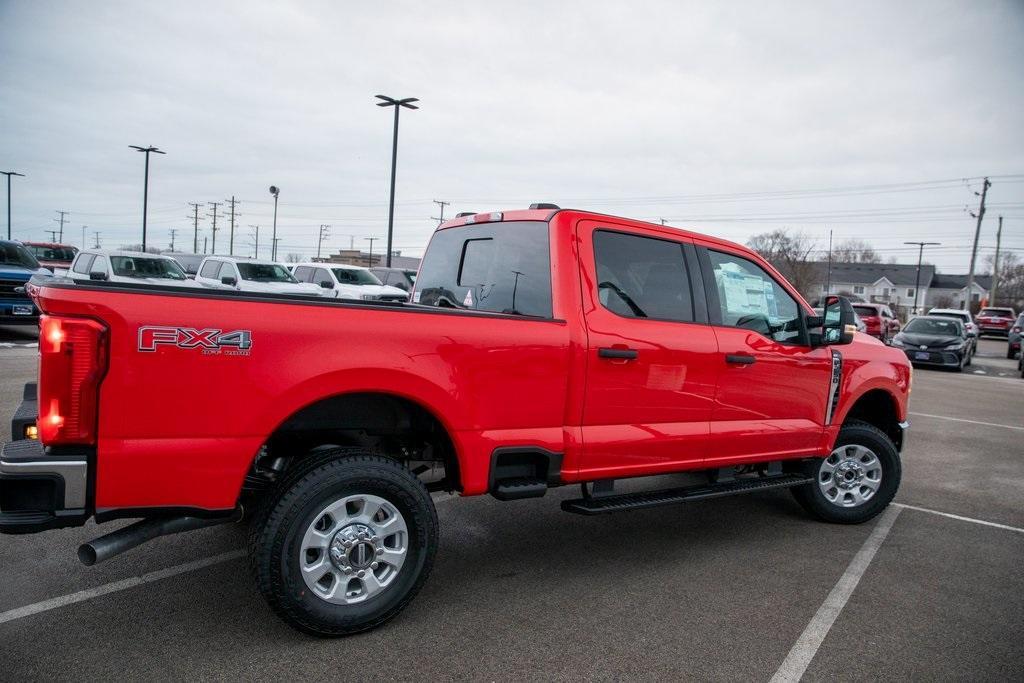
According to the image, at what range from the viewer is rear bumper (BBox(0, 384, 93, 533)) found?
8.92 ft

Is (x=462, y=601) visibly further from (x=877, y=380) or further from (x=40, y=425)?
(x=877, y=380)

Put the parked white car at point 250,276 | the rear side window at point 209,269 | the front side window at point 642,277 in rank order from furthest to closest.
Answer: the rear side window at point 209,269 < the parked white car at point 250,276 < the front side window at point 642,277

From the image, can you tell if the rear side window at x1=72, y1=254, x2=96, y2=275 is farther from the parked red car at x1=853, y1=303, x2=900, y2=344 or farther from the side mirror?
the parked red car at x1=853, y1=303, x2=900, y2=344

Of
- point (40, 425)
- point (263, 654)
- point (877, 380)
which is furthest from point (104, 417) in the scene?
point (877, 380)

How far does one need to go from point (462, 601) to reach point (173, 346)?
74.5 inches

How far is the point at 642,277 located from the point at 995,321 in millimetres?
42639

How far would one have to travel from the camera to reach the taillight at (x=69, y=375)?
2707 millimetres

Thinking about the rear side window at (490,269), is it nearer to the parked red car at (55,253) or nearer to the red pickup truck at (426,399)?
the red pickup truck at (426,399)

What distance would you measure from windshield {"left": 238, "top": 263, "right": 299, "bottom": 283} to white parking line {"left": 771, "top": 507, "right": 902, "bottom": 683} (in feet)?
59.6

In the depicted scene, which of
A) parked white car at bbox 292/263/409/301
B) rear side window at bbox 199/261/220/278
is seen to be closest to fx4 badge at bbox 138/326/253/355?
parked white car at bbox 292/263/409/301

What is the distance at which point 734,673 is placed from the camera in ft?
10.3

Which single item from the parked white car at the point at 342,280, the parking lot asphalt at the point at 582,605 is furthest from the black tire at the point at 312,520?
the parked white car at the point at 342,280

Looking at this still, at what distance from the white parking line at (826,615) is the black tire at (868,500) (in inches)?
6.4

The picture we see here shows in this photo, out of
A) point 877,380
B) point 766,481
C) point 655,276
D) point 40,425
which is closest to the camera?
point 40,425
